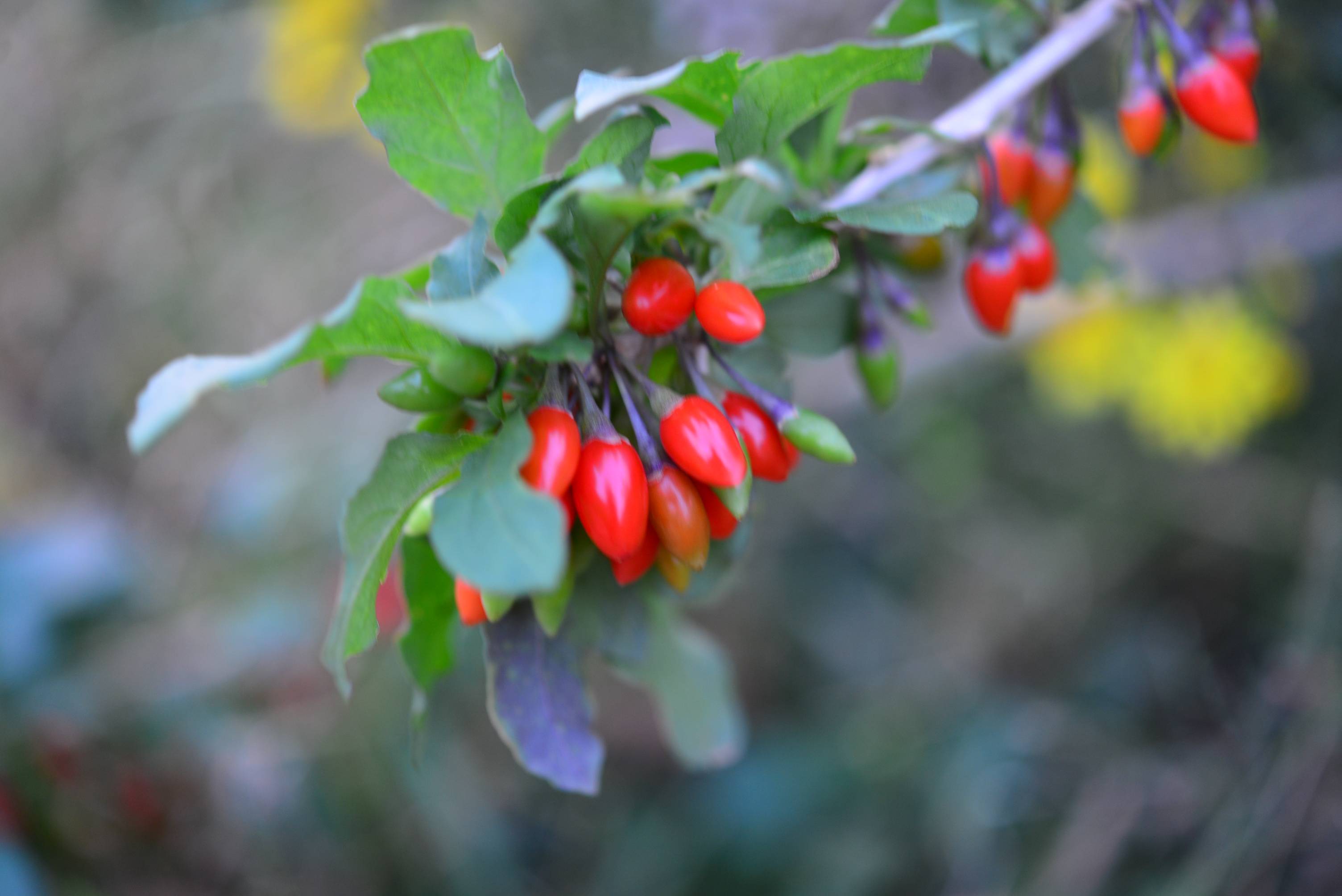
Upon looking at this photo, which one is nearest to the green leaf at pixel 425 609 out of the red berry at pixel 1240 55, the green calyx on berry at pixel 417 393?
the green calyx on berry at pixel 417 393

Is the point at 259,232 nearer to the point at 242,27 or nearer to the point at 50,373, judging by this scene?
the point at 242,27

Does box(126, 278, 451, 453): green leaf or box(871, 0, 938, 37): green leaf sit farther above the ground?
box(126, 278, 451, 453): green leaf

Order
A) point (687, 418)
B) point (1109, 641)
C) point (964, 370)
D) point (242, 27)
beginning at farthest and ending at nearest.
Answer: point (242, 27) < point (1109, 641) < point (964, 370) < point (687, 418)

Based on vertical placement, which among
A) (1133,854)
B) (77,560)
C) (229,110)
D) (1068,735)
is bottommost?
(1133,854)

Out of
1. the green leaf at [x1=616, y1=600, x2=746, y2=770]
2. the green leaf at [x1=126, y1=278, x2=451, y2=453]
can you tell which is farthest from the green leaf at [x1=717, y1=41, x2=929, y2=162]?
the green leaf at [x1=616, y1=600, x2=746, y2=770]

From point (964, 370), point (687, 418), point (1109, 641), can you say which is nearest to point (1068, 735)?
point (1109, 641)

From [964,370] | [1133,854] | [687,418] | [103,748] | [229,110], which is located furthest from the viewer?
[229,110]

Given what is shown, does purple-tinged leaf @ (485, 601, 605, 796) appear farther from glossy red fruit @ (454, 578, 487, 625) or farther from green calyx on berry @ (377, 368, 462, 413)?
green calyx on berry @ (377, 368, 462, 413)
